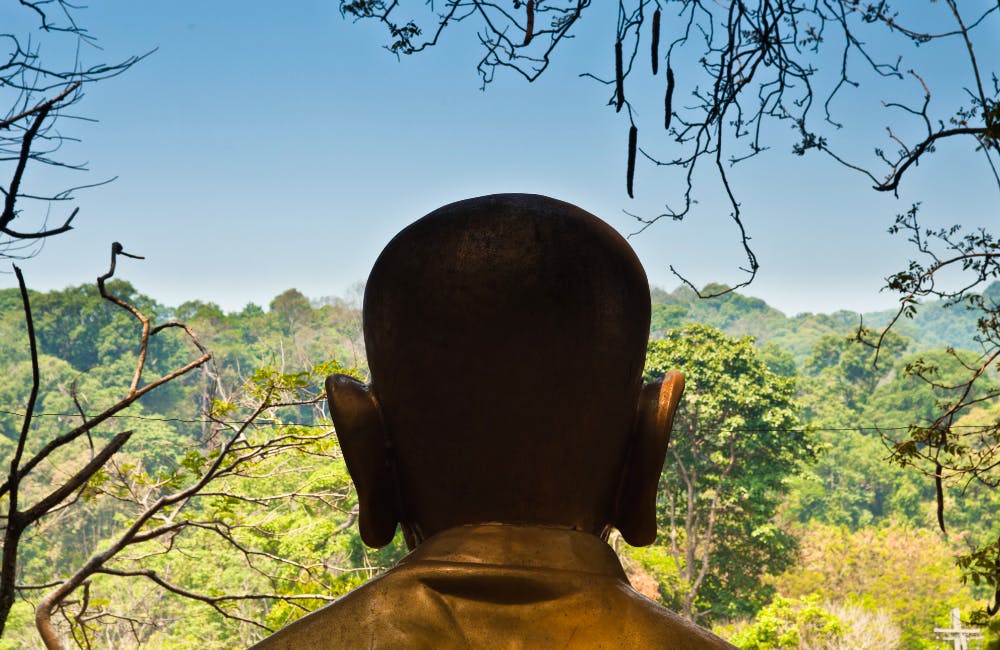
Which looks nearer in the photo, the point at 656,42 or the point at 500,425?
the point at 500,425

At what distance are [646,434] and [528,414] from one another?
167 millimetres

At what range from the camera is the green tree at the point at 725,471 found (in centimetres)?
2512

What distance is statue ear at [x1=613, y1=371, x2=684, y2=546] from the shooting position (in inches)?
53.2

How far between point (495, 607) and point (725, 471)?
25647 mm

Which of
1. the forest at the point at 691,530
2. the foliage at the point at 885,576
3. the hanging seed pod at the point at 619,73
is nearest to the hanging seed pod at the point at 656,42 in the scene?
the hanging seed pod at the point at 619,73

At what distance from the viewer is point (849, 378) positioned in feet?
163

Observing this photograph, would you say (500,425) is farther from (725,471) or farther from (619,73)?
(725,471)

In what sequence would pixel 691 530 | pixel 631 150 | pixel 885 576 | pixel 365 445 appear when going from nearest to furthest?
pixel 365 445 → pixel 631 150 → pixel 885 576 → pixel 691 530

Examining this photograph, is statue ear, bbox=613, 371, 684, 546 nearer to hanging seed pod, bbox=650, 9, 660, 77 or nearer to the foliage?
hanging seed pod, bbox=650, 9, 660, 77

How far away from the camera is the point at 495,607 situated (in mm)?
1220

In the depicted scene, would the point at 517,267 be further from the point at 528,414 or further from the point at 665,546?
the point at 665,546

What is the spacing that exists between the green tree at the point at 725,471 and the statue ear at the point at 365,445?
24027 millimetres

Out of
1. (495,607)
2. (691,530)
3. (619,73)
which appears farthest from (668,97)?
(691,530)

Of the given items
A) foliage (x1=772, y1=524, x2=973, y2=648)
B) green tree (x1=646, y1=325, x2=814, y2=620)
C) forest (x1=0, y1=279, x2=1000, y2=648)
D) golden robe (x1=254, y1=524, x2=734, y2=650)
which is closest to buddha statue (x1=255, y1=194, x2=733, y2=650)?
golden robe (x1=254, y1=524, x2=734, y2=650)
